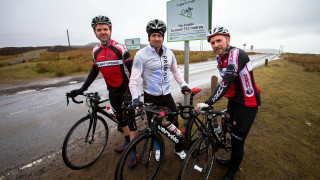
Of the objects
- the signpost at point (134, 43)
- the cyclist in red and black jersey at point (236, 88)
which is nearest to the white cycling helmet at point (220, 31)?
the cyclist in red and black jersey at point (236, 88)

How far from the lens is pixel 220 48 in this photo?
2.11 metres

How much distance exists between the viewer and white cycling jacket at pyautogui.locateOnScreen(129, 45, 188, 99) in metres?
2.31

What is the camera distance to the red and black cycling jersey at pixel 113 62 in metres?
2.53

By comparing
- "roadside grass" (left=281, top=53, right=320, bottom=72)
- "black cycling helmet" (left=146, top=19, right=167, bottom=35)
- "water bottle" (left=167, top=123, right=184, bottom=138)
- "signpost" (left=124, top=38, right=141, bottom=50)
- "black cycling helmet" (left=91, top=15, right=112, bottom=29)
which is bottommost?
"water bottle" (left=167, top=123, right=184, bottom=138)

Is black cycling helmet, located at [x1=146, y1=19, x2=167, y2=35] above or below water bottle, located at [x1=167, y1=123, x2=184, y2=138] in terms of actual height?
above

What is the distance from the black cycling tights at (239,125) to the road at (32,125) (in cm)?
316

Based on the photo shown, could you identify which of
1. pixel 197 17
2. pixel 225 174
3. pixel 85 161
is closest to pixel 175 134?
pixel 225 174

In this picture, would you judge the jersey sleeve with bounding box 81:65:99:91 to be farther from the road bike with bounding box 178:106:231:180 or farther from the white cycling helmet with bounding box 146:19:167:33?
the road bike with bounding box 178:106:231:180

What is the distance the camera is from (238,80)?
207 cm

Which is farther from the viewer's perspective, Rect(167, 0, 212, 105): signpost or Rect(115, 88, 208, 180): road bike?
Rect(167, 0, 212, 105): signpost

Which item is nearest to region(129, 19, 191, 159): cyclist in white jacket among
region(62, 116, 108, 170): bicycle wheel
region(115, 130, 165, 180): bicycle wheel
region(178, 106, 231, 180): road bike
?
region(115, 130, 165, 180): bicycle wheel

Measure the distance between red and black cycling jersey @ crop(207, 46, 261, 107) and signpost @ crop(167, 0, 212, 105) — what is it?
1478 mm

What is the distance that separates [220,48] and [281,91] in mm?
6829

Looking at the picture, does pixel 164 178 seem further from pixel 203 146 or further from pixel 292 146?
pixel 292 146
